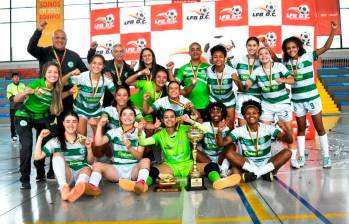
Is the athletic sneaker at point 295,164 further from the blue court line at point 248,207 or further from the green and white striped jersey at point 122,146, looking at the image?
the green and white striped jersey at point 122,146

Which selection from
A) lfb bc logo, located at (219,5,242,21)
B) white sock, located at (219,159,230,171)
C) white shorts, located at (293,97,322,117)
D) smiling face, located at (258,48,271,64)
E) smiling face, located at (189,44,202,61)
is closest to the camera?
white sock, located at (219,159,230,171)

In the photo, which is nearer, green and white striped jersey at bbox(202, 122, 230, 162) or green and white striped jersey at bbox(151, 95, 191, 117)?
green and white striped jersey at bbox(202, 122, 230, 162)

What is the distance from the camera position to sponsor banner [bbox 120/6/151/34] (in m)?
9.12

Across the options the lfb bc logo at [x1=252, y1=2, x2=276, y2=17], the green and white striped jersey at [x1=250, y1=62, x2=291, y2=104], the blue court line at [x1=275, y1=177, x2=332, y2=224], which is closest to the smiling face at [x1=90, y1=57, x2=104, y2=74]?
the green and white striped jersey at [x1=250, y1=62, x2=291, y2=104]

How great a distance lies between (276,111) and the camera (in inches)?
214

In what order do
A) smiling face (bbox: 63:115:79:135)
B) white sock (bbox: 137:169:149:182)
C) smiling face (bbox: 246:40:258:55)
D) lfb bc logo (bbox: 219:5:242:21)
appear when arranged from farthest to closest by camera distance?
lfb bc logo (bbox: 219:5:242:21) → smiling face (bbox: 246:40:258:55) → smiling face (bbox: 63:115:79:135) → white sock (bbox: 137:169:149:182)

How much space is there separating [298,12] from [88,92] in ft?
17.5

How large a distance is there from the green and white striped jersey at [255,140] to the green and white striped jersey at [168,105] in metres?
0.82

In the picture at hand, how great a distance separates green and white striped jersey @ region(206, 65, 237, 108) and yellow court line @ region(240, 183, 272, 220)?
58.3 inches

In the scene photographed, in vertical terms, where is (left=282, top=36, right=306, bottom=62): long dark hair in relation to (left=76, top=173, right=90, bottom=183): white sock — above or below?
above

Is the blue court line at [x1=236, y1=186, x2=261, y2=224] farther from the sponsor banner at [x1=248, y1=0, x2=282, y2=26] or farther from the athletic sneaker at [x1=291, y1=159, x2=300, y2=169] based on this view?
the sponsor banner at [x1=248, y1=0, x2=282, y2=26]

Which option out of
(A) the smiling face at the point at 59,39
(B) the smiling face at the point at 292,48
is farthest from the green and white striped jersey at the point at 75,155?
(B) the smiling face at the point at 292,48

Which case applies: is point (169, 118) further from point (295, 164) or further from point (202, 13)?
point (202, 13)

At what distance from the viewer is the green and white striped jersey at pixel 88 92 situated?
17.4 ft
